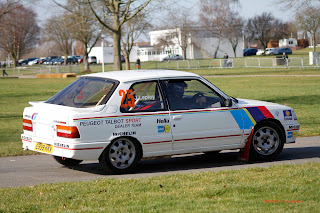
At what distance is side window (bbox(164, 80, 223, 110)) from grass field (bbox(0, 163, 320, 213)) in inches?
57.1

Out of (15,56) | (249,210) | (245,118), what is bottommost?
(249,210)

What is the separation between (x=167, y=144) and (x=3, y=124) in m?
9.23

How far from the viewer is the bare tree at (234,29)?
9581cm

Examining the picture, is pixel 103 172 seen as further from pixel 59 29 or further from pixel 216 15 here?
pixel 216 15

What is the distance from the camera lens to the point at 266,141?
8.95 m

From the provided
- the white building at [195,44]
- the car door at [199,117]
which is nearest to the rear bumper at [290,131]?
the car door at [199,117]

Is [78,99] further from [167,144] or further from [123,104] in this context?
[167,144]

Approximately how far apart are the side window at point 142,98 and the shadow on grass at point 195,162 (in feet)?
3.34

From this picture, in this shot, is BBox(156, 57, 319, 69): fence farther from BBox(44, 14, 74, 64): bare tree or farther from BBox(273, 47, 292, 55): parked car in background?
BBox(273, 47, 292, 55): parked car in background

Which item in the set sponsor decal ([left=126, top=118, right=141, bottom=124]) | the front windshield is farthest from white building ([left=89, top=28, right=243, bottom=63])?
sponsor decal ([left=126, top=118, right=141, bottom=124])

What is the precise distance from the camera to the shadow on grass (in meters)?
8.48

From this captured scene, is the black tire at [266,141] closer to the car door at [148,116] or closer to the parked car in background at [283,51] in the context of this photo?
the car door at [148,116]

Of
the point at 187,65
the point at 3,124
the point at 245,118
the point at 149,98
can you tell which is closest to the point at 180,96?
the point at 149,98

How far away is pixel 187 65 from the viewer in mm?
61656
